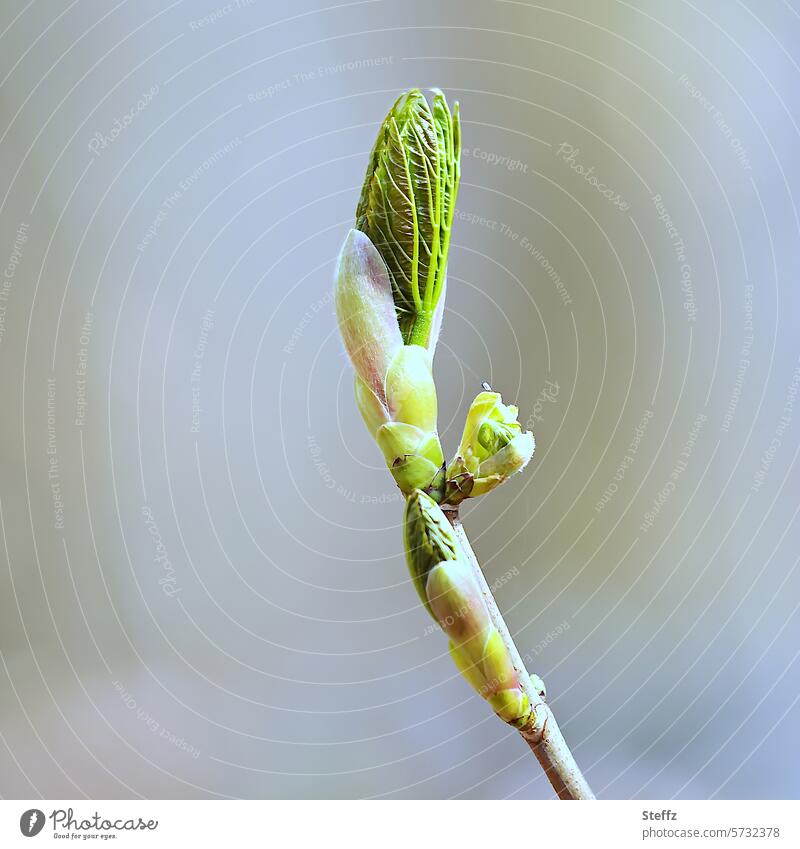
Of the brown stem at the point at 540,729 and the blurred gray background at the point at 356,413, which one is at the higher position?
the blurred gray background at the point at 356,413

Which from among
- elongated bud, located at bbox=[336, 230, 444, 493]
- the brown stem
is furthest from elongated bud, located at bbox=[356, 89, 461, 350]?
the brown stem

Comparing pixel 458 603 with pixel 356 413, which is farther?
pixel 356 413

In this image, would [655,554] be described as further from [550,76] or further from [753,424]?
[550,76]

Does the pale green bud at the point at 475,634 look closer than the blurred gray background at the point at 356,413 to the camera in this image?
Yes

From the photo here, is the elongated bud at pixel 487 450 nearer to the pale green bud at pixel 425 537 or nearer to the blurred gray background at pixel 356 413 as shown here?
the pale green bud at pixel 425 537

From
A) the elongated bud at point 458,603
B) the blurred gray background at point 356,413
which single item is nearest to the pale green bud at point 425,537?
the elongated bud at point 458,603

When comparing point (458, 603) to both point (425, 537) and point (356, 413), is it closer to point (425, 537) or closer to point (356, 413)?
point (425, 537)

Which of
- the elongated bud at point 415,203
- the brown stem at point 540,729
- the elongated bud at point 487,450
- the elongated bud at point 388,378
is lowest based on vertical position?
the brown stem at point 540,729

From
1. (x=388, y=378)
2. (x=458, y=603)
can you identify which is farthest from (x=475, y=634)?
(x=388, y=378)
